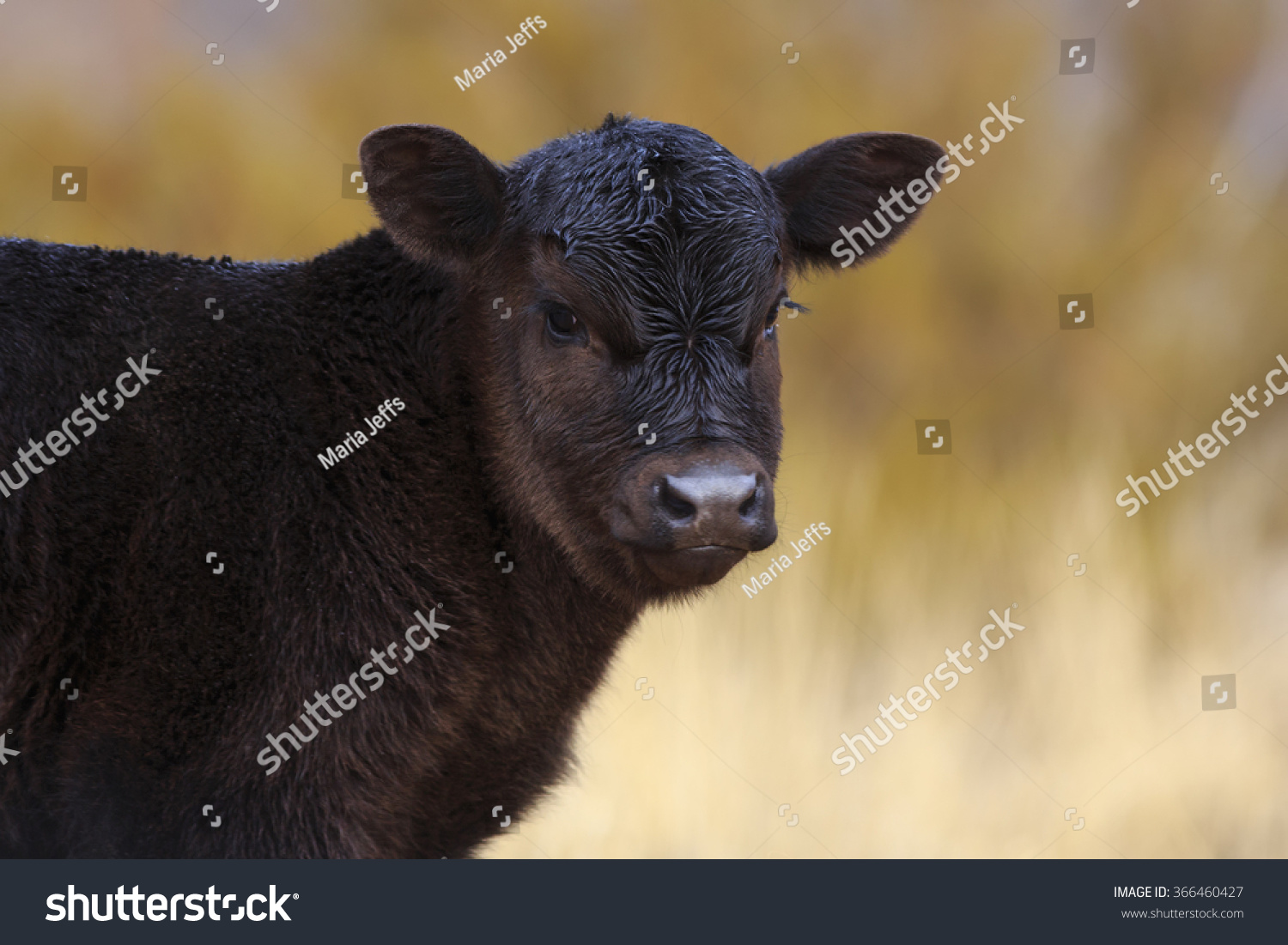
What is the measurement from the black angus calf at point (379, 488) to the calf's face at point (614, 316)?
0.04 feet

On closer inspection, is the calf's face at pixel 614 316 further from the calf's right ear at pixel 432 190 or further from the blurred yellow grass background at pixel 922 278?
the blurred yellow grass background at pixel 922 278

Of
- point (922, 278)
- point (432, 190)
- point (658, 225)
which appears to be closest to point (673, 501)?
point (658, 225)

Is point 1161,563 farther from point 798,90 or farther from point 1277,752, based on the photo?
point 798,90

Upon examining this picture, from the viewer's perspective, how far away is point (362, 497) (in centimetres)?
373

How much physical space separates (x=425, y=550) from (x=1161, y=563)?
17.7ft

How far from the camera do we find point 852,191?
14.9ft

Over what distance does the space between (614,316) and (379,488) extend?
0.97 meters

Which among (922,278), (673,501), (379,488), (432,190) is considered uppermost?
(432,190)

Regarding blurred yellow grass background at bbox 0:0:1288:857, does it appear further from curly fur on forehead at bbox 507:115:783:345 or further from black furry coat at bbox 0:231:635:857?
curly fur on forehead at bbox 507:115:783:345

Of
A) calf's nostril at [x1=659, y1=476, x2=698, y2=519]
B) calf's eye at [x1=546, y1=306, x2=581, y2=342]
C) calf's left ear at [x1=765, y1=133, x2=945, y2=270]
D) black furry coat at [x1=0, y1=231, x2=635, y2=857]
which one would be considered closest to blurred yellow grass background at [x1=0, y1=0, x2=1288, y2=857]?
calf's left ear at [x1=765, y1=133, x2=945, y2=270]

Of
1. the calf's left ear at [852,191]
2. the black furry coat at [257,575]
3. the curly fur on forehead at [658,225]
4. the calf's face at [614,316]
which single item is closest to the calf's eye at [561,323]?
the calf's face at [614,316]

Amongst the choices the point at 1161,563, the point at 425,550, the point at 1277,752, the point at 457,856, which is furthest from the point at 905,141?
the point at 1277,752

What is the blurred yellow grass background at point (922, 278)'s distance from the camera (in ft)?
23.2

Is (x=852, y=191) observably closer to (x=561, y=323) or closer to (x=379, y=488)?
(x=561, y=323)
